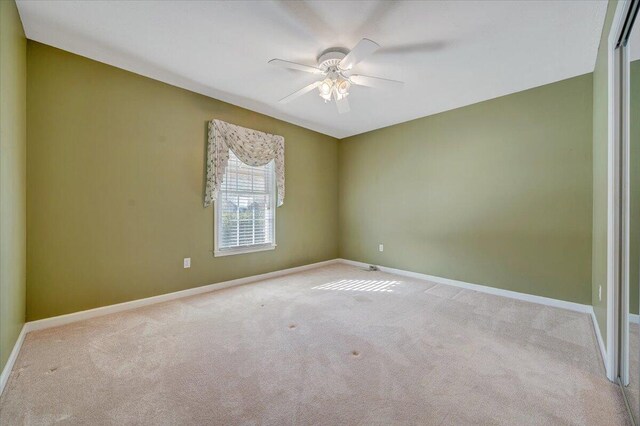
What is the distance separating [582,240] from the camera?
2.94 metres

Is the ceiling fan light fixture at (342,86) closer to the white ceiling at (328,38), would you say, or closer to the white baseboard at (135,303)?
the white ceiling at (328,38)

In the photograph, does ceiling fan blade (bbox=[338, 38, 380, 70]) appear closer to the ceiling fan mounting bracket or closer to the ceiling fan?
the ceiling fan

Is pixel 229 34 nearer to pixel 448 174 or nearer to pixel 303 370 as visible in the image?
pixel 303 370

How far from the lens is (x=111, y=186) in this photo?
281cm

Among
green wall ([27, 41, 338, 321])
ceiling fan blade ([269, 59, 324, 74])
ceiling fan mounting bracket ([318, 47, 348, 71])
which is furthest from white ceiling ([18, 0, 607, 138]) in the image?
green wall ([27, 41, 338, 321])

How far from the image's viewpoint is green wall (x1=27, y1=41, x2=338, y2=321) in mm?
2449

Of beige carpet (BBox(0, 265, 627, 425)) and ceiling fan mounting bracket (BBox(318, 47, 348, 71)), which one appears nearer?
beige carpet (BBox(0, 265, 627, 425))

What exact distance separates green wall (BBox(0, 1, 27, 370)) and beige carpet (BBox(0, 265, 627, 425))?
350 mm

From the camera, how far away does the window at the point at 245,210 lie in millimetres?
3762

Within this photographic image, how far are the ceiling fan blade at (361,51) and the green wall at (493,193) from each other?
2338 mm

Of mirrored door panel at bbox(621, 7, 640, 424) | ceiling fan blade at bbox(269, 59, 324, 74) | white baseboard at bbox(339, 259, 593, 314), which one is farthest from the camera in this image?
white baseboard at bbox(339, 259, 593, 314)

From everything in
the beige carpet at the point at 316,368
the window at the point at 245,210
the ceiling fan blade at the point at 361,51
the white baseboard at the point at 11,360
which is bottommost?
the beige carpet at the point at 316,368

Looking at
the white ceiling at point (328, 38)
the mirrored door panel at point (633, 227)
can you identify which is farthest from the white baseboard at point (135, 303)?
the mirrored door panel at point (633, 227)

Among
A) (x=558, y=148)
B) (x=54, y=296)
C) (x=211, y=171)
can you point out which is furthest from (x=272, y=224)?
(x=558, y=148)
